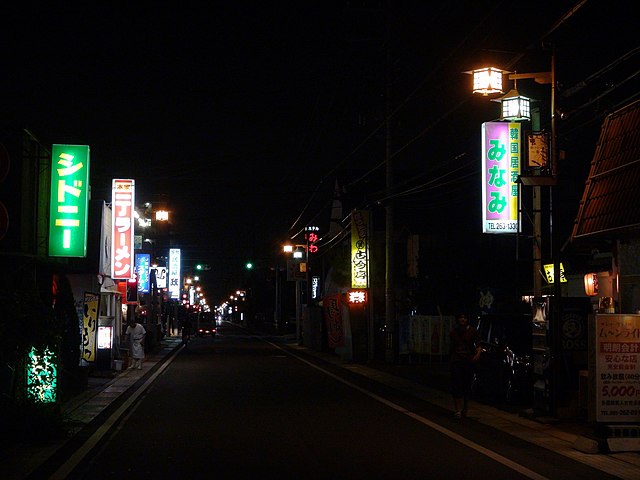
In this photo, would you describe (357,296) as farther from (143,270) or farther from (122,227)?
(143,270)

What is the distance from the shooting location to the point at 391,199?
29.2 m

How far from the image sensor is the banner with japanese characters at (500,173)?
19719mm

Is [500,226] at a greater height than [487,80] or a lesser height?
lesser

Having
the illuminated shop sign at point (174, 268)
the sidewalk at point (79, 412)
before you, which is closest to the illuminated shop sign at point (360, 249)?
the sidewalk at point (79, 412)

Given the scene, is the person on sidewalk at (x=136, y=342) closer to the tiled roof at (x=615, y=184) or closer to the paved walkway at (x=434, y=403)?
the paved walkway at (x=434, y=403)

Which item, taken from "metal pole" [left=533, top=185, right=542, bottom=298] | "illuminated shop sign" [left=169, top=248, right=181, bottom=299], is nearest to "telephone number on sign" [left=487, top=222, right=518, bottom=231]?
"metal pole" [left=533, top=185, right=542, bottom=298]

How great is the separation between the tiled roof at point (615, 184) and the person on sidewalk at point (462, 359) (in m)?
2.82

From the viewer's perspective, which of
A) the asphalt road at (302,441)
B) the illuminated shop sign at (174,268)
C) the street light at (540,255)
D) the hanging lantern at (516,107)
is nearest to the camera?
the asphalt road at (302,441)

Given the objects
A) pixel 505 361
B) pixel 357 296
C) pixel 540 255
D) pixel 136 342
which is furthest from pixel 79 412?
pixel 357 296

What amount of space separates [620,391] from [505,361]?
6.08 metres

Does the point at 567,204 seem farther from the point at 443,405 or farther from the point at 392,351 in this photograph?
the point at 443,405

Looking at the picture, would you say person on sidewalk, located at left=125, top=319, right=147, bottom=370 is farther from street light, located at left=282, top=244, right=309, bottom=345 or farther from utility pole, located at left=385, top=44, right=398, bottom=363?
street light, located at left=282, top=244, right=309, bottom=345

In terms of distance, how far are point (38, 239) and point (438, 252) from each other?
22.8 metres

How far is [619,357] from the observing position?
1145 cm
